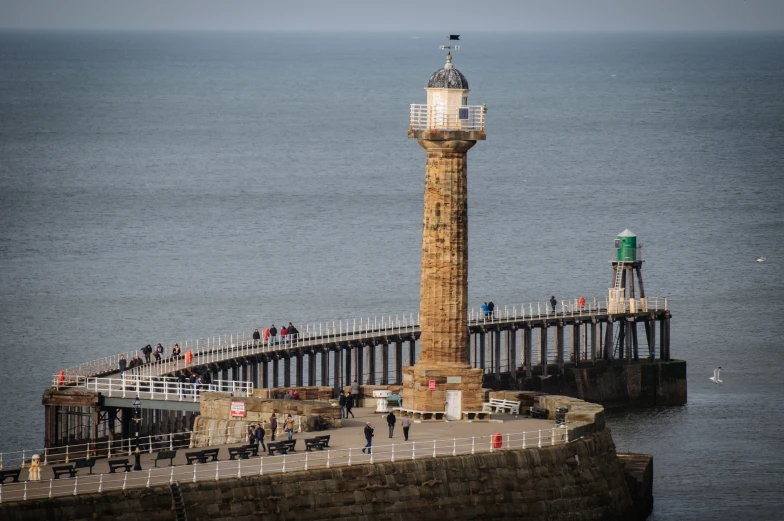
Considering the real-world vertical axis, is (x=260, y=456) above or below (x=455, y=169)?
below

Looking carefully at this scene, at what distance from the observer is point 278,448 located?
183 feet

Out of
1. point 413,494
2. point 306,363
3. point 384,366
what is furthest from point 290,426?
point 306,363

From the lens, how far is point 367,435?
186ft

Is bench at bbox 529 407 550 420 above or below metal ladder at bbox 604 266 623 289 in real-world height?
below

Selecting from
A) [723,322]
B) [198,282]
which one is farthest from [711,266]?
[198,282]

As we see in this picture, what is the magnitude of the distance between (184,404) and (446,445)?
9399 millimetres

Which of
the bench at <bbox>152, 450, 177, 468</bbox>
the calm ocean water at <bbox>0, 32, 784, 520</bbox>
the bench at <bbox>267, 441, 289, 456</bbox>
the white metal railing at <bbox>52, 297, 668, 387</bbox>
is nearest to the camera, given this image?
the bench at <bbox>152, 450, 177, 468</bbox>

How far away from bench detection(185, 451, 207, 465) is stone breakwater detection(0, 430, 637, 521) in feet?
7.33

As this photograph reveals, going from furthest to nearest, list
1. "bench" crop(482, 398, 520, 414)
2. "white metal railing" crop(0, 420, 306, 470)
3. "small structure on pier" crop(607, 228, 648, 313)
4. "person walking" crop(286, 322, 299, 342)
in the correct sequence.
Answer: "small structure on pier" crop(607, 228, 648, 313)
"person walking" crop(286, 322, 299, 342)
"bench" crop(482, 398, 520, 414)
"white metal railing" crop(0, 420, 306, 470)

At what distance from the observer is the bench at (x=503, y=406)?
210 feet

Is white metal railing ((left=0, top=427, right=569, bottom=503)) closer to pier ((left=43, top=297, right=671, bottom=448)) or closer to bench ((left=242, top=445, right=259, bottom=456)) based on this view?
bench ((left=242, top=445, right=259, bottom=456))

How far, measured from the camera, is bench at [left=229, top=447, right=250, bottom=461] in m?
54.8

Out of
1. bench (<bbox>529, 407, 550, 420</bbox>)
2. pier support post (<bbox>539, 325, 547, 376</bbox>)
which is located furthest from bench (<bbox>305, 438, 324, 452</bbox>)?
pier support post (<bbox>539, 325, 547, 376</bbox>)

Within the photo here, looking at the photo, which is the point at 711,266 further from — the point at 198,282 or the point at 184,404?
the point at 184,404
